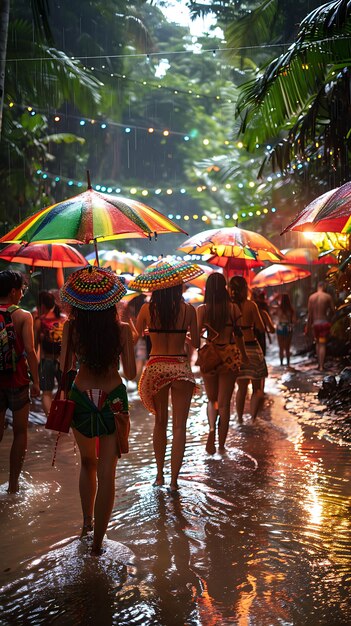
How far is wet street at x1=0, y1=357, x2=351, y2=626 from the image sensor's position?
180 inches

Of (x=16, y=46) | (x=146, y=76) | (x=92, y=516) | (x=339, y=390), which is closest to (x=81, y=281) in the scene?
(x=92, y=516)

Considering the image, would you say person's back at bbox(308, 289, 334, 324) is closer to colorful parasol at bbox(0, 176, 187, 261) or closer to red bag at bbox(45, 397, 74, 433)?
colorful parasol at bbox(0, 176, 187, 261)

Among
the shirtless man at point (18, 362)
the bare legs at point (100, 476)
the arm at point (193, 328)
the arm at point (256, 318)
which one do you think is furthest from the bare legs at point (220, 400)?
the bare legs at point (100, 476)

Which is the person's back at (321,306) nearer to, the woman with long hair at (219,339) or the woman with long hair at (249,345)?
the woman with long hair at (249,345)

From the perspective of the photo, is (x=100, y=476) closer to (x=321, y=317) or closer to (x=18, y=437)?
(x=18, y=437)

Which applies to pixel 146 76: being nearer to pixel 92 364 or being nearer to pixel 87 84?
pixel 87 84

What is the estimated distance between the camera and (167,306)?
24.5 feet

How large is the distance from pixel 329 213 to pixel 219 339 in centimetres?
236

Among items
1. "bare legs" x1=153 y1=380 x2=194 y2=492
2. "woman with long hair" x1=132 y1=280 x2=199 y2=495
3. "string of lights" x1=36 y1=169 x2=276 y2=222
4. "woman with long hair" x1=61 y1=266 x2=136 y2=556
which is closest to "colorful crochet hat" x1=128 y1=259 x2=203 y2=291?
"woman with long hair" x1=132 y1=280 x2=199 y2=495

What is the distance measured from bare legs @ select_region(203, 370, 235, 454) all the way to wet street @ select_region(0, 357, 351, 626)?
21cm

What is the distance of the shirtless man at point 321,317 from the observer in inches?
674

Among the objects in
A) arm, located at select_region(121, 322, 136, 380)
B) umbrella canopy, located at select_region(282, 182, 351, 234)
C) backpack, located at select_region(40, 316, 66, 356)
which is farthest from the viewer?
backpack, located at select_region(40, 316, 66, 356)

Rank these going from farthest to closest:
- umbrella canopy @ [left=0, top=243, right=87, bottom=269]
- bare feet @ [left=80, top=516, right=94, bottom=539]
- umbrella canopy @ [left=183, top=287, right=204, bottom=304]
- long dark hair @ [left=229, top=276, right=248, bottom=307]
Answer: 1. umbrella canopy @ [left=183, top=287, right=204, bottom=304]
2. long dark hair @ [left=229, top=276, right=248, bottom=307]
3. umbrella canopy @ [left=0, top=243, right=87, bottom=269]
4. bare feet @ [left=80, top=516, right=94, bottom=539]

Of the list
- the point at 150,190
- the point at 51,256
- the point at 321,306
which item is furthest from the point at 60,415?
the point at 150,190
